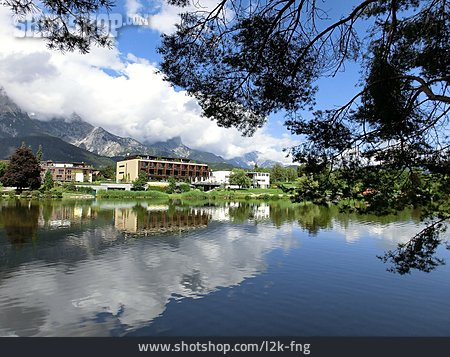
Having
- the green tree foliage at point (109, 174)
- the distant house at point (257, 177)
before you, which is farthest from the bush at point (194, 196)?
the green tree foliage at point (109, 174)

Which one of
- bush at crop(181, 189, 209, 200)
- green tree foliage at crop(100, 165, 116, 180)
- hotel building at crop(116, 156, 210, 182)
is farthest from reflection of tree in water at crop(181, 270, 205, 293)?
green tree foliage at crop(100, 165, 116, 180)

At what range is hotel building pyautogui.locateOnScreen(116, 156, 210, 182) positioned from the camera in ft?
315

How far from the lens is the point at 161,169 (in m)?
99.1

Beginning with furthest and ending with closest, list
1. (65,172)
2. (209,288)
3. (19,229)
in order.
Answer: (65,172)
(19,229)
(209,288)

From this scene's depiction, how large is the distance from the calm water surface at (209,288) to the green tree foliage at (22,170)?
43.4 metres

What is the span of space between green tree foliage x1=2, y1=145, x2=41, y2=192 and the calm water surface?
43398 millimetres

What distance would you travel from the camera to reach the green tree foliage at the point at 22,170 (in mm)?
57344

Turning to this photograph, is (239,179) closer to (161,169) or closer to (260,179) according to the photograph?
(260,179)

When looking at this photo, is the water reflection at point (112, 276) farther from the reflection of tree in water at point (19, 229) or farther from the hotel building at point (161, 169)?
the hotel building at point (161, 169)

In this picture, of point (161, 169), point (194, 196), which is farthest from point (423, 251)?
point (161, 169)

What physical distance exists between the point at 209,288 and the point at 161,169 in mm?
90363

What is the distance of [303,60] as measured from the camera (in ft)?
22.5

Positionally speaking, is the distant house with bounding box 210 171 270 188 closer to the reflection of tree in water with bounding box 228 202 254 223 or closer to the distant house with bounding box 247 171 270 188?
the distant house with bounding box 247 171 270 188

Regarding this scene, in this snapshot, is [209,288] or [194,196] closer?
[209,288]
